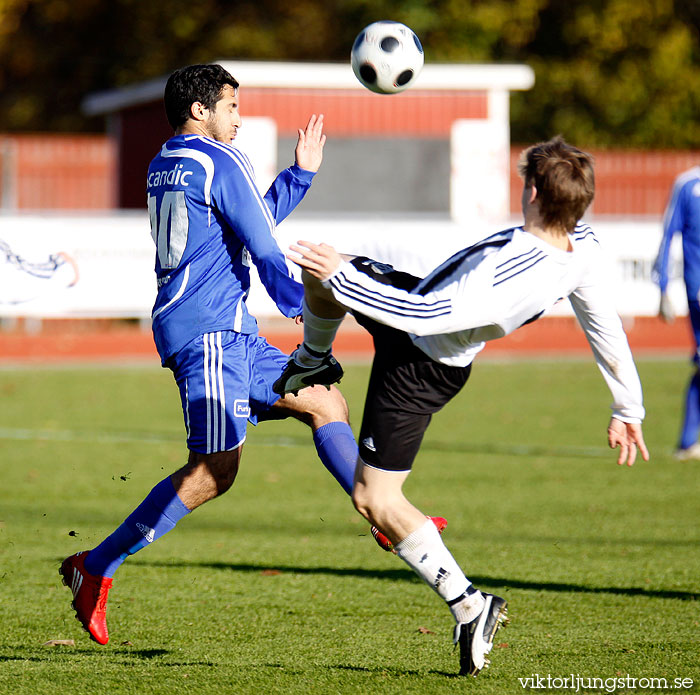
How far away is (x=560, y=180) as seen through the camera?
14.1 ft

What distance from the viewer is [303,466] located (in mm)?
10320

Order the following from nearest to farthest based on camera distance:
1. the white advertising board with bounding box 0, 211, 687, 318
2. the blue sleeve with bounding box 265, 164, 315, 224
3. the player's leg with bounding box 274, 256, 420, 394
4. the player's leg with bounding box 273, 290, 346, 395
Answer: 1. the player's leg with bounding box 274, 256, 420, 394
2. the player's leg with bounding box 273, 290, 346, 395
3. the blue sleeve with bounding box 265, 164, 315, 224
4. the white advertising board with bounding box 0, 211, 687, 318

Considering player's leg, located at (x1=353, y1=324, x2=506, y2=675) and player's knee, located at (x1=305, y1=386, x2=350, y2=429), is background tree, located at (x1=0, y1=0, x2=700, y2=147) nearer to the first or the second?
player's knee, located at (x1=305, y1=386, x2=350, y2=429)

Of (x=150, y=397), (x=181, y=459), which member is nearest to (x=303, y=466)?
(x=181, y=459)

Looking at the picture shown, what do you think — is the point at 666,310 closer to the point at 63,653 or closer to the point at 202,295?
the point at 202,295

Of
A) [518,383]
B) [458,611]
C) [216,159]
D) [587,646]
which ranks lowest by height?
[518,383]

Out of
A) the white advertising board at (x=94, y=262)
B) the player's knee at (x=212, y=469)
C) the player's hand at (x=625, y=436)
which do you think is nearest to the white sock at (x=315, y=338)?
the player's knee at (x=212, y=469)

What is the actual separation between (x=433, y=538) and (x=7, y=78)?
1305 inches

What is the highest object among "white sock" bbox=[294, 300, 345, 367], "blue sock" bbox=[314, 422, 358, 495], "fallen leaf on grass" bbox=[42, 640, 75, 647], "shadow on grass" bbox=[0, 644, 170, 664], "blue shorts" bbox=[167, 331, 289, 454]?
"white sock" bbox=[294, 300, 345, 367]

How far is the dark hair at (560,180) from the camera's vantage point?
431cm

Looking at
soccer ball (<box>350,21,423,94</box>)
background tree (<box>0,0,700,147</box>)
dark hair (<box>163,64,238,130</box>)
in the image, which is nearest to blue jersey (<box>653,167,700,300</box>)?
soccer ball (<box>350,21,423,94</box>)

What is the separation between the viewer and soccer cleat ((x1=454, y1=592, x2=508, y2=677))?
14.7 ft

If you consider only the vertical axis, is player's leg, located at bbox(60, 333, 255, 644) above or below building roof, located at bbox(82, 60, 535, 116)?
below

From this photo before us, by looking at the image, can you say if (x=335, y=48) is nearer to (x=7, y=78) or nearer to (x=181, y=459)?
(x=7, y=78)
